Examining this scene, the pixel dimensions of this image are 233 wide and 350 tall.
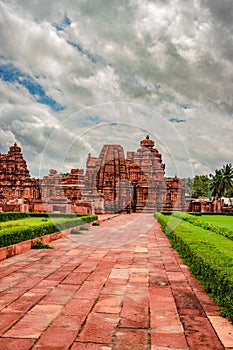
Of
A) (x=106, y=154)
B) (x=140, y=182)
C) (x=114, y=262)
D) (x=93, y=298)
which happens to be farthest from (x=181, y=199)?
(x=93, y=298)

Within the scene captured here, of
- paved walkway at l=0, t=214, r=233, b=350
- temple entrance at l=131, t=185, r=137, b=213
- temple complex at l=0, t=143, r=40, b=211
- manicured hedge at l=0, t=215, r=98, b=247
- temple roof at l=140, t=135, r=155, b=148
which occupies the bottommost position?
paved walkway at l=0, t=214, r=233, b=350

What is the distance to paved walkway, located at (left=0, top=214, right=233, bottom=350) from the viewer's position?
355cm

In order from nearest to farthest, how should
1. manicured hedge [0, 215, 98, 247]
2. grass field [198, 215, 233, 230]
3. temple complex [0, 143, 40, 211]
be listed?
manicured hedge [0, 215, 98, 247], grass field [198, 215, 233, 230], temple complex [0, 143, 40, 211]

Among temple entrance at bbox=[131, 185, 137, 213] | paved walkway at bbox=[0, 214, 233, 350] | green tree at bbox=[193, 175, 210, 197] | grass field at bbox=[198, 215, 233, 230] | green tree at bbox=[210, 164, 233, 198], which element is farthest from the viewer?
green tree at bbox=[193, 175, 210, 197]

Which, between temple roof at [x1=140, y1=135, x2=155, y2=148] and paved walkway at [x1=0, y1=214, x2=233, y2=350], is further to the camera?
temple roof at [x1=140, y1=135, x2=155, y2=148]

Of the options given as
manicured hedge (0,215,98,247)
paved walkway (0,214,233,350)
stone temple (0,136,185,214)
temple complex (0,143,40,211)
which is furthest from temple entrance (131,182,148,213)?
paved walkway (0,214,233,350)

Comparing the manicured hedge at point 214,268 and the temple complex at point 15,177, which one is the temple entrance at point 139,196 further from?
the manicured hedge at point 214,268

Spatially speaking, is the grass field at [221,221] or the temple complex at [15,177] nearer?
the grass field at [221,221]

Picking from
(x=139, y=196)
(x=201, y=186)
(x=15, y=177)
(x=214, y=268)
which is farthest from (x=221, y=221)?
(x=201, y=186)

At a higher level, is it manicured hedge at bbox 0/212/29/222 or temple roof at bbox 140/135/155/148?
temple roof at bbox 140/135/155/148

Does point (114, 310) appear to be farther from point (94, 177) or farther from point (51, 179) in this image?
point (51, 179)

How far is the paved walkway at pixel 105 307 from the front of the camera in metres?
3.55

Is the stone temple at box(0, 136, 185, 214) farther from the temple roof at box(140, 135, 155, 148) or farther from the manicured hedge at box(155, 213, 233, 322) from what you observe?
the manicured hedge at box(155, 213, 233, 322)

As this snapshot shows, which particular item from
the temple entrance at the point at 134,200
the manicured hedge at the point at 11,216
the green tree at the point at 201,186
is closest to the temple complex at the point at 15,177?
the temple entrance at the point at 134,200
